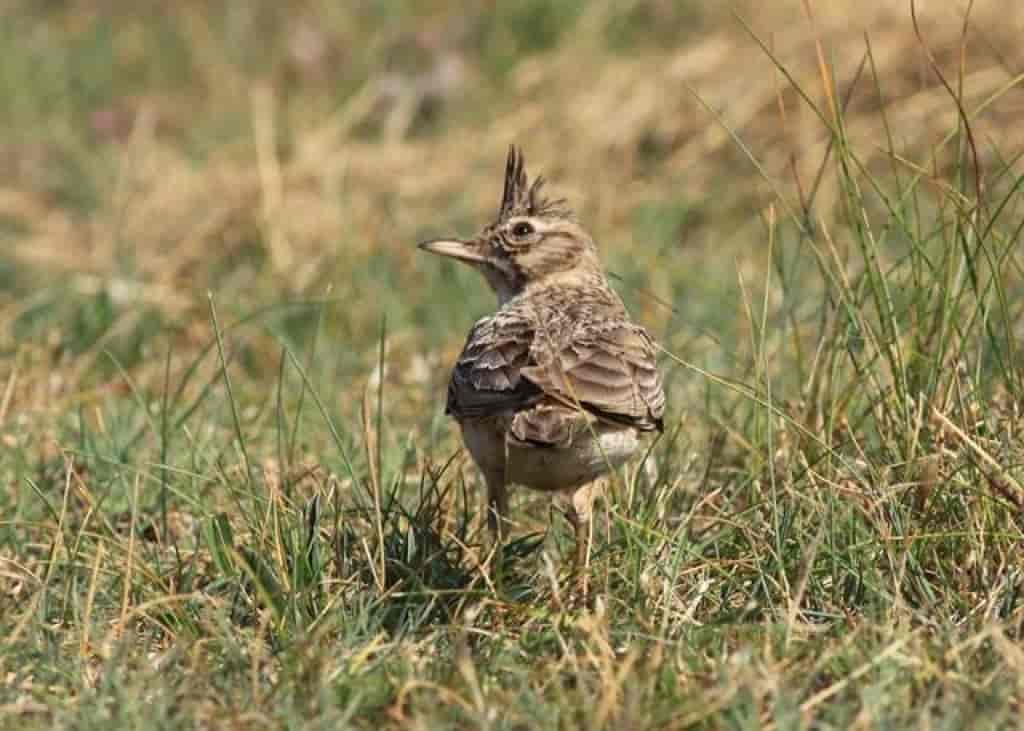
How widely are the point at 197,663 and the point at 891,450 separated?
1.94 metres

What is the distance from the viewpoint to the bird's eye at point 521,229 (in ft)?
19.4

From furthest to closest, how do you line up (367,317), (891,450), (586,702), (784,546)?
(367,317), (891,450), (784,546), (586,702)

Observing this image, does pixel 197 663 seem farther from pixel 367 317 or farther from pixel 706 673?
pixel 367 317

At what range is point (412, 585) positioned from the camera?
15.1 feet

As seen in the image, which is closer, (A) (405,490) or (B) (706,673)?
(B) (706,673)

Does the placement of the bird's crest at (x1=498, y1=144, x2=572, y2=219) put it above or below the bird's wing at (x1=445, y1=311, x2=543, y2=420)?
above

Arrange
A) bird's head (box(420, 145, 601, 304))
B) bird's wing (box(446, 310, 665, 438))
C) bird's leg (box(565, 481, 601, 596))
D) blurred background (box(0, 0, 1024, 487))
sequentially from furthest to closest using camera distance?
1. blurred background (box(0, 0, 1024, 487))
2. bird's head (box(420, 145, 601, 304))
3. bird's leg (box(565, 481, 601, 596))
4. bird's wing (box(446, 310, 665, 438))

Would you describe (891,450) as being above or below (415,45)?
below

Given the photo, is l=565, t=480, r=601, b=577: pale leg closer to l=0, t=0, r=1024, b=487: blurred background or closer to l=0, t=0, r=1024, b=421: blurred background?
l=0, t=0, r=1024, b=487: blurred background

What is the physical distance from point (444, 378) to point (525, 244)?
1337mm

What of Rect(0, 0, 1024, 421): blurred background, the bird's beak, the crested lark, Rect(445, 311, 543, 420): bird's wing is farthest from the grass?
the bird's beak

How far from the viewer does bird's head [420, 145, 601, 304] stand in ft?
19.4

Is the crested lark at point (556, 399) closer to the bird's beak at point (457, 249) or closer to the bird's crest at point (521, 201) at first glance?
the bird's beak at point (457, 249)

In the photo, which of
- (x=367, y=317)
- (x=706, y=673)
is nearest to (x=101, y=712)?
(x=706, y=673)
